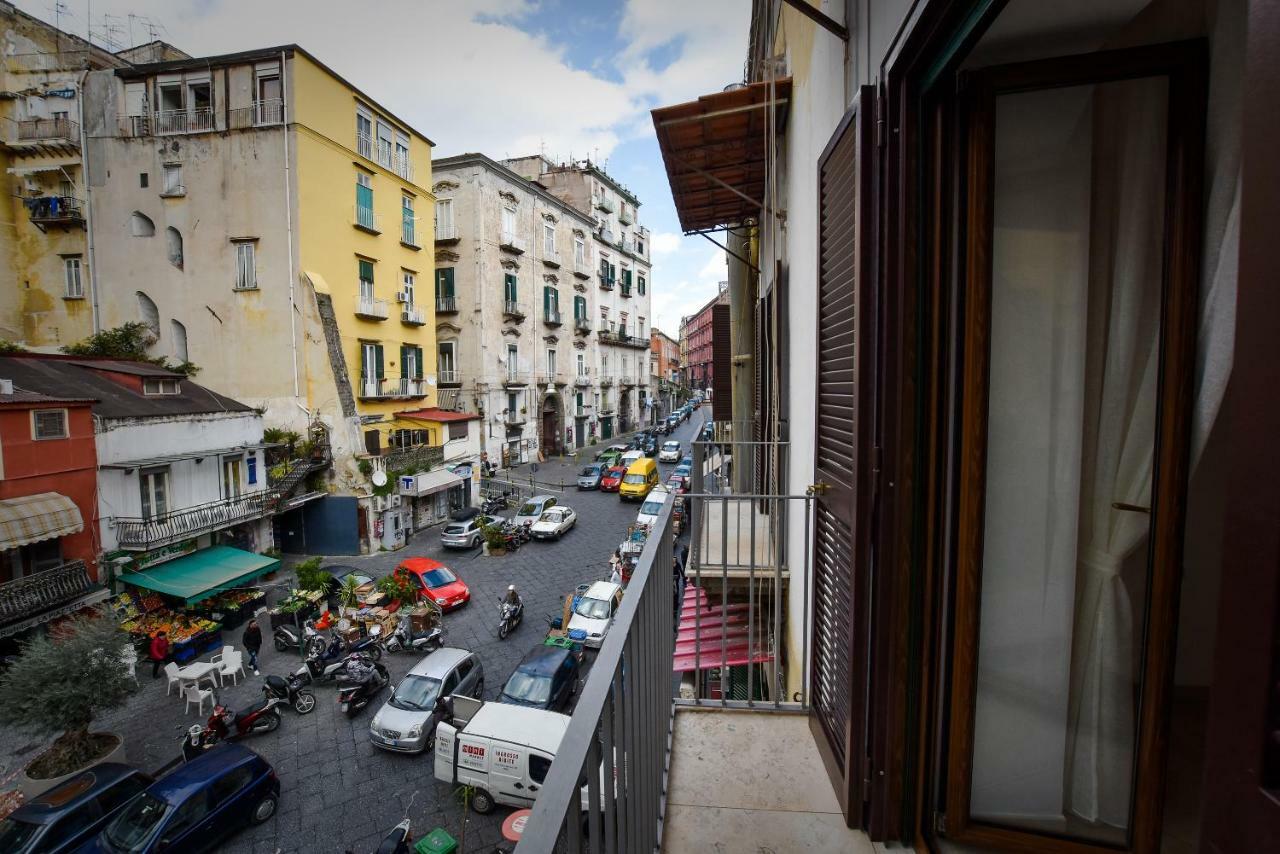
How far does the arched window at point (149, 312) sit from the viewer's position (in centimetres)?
1766

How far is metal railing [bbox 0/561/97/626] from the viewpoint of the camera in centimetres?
939

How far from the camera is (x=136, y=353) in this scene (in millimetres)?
17266

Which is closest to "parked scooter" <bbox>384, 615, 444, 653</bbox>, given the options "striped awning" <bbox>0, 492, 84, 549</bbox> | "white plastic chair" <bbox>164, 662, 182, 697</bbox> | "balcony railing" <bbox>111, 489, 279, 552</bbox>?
"white plastic chair" <bbox>164, 662, 182, 697</bbox>

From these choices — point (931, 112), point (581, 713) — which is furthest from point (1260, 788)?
point (931, 112)

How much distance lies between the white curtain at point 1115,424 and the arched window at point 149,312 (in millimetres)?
22801

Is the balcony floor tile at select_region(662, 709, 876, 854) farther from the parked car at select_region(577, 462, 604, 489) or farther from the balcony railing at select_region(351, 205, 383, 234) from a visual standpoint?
the parked car at select_region(577, 462, 604, 489)

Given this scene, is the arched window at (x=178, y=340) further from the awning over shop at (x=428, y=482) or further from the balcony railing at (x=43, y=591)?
the balcony railing at (x=43, y=591)

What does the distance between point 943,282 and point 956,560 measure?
92cm

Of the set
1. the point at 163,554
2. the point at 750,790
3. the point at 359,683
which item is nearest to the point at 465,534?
the point at 163,554

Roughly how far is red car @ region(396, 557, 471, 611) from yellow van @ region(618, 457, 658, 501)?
950 cm

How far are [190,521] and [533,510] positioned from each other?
9061 millimetres

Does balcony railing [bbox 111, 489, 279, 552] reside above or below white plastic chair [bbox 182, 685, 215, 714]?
above

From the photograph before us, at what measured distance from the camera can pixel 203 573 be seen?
40.7 ft

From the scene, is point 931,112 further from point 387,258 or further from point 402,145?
point 402,145
